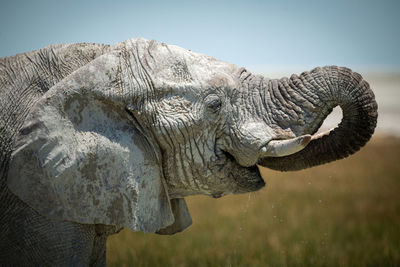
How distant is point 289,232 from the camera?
6695 mm

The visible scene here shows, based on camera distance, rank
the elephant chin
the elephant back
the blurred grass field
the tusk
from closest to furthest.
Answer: the tusk < the elephant back < the elephant chin < the blurred grass field

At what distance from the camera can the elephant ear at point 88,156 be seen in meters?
2.25

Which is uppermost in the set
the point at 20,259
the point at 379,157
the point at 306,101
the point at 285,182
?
the point at 306,101

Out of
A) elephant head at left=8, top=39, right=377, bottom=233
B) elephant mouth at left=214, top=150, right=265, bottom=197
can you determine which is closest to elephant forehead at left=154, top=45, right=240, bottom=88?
elephant head at left=8, top=39, right=377, bottom=233

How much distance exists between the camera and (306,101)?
2428mm

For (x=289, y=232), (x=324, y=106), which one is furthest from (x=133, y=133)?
(x=289, y=232)

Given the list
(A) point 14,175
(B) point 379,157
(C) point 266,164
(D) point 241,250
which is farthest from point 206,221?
(B) point 379,157

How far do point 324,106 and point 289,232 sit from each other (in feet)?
15.3

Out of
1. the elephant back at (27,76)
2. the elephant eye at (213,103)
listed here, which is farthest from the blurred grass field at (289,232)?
the elephant back at (27,76)

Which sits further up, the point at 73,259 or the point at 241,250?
the point at 73,259

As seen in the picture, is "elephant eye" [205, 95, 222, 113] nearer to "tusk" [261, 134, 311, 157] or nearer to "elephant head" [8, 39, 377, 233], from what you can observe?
"elephant head" [8, 39, 377, 233]

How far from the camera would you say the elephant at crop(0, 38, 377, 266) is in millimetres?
2279

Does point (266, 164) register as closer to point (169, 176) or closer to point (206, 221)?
point (169, 176)

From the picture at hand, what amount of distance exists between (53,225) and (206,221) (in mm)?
5396
